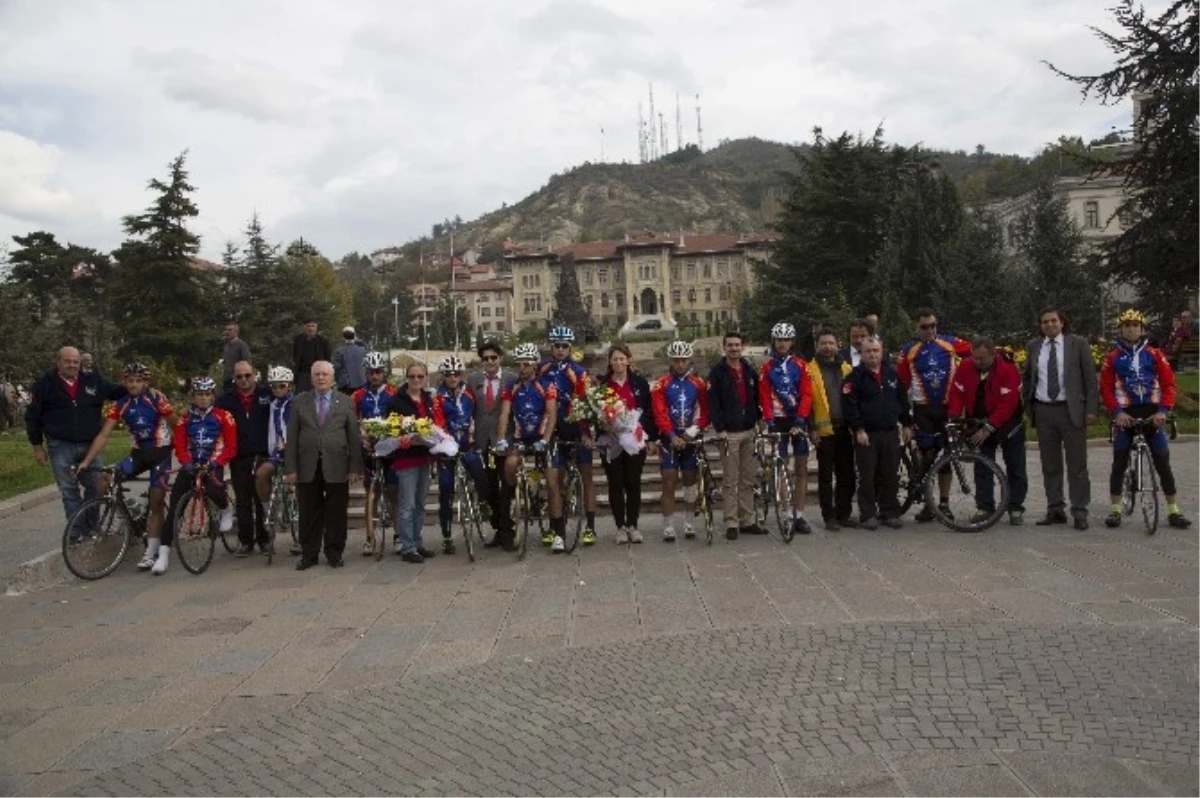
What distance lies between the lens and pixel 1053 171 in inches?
3757

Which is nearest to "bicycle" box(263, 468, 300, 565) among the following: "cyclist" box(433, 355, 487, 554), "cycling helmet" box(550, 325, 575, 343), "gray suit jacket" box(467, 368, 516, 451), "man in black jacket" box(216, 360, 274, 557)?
"man in black jacket" box(216, 360, 274, 557)

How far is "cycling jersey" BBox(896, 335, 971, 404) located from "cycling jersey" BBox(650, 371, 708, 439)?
2271 mm

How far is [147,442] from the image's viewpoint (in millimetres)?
9680

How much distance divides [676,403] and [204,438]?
469 centimetres

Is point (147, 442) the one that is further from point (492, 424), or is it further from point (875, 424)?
point (875, 424)

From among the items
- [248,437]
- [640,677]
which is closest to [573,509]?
[248,437]

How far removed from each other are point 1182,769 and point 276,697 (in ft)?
15.0

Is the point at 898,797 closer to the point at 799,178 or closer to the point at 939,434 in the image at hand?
the point at 939,434

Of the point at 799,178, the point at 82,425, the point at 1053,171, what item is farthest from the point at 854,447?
the point at 1053,171

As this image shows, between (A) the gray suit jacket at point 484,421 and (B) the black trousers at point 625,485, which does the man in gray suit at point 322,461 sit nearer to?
(A) the gray suit jacket at point 484,421

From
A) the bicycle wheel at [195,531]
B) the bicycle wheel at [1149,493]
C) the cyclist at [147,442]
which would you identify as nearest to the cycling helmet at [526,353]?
the bicycle wheel at [195,531]

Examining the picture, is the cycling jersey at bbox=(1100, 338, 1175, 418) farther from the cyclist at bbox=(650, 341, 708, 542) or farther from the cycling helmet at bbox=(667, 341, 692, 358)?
the cycling helmet at bbox=(667, 341, 692, 358)

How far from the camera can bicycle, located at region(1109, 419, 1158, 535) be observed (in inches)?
355

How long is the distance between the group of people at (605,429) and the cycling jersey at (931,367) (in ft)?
0.05
